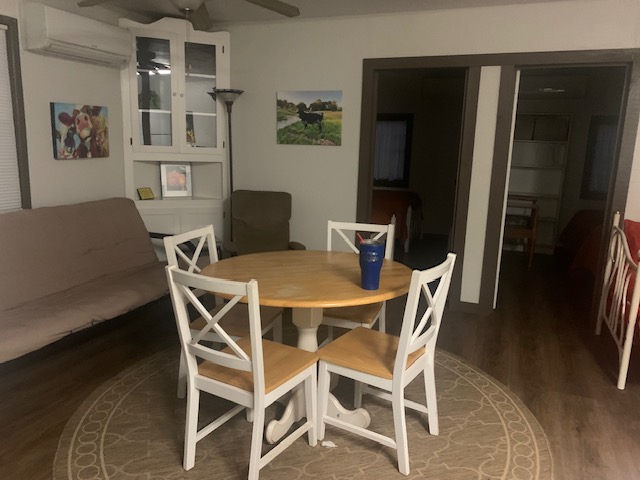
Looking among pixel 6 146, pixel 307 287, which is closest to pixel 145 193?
pixel 6 146

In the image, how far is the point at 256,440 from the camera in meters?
1.95

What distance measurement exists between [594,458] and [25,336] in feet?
9.10

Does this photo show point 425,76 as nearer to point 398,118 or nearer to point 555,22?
point 398,118

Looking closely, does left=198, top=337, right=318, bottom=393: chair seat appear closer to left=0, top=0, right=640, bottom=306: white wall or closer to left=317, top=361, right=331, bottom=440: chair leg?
left=317, top=361, right=331, bottom=440: chair leg

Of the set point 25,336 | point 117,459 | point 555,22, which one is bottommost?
point 117,459

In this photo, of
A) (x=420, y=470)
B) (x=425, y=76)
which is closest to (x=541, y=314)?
(x=420, y=470)

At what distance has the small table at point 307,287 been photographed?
2102 mm

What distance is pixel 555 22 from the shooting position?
3461mm

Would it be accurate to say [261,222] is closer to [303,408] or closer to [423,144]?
[303,408]

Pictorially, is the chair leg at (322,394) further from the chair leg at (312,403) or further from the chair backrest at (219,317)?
the chair backrest at (219,317)

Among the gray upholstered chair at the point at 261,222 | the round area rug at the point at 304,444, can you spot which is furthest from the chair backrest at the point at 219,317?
the gray upholstered chair at the point at 261,222

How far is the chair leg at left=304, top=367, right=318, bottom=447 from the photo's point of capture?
220 centimetres

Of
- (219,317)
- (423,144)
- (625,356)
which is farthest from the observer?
(423,144)

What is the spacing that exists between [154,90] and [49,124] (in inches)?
38.5
